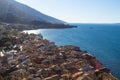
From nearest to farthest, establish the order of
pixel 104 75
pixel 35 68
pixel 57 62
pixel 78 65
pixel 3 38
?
pixel 104 75, pixel 35 68, pixel 78 65, pixel 57 62, pixel 3 38

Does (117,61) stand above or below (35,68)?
below

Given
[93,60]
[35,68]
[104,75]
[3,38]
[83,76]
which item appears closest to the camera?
[83,76]

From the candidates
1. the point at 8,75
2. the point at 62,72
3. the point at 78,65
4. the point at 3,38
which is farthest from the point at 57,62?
the point at 3,38

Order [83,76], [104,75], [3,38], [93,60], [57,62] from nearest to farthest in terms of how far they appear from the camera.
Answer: [83,76]
[104,75]
[57,62]
[93,60]
[3,38]

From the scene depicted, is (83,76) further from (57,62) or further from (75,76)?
(57,62)

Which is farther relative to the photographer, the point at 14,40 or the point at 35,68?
the point at 14,40

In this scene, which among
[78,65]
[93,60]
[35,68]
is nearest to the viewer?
[35,68]

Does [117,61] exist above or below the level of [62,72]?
below

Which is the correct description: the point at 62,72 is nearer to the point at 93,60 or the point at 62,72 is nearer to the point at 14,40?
the point at 93,60

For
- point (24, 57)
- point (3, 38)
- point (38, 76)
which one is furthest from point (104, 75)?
point (3, 38)
